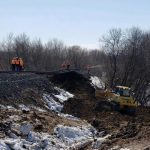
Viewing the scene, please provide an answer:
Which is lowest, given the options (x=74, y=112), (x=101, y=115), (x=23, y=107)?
(x=101, y=115)

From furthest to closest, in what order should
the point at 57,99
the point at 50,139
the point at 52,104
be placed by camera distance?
1. the point at 57,99
2. the point at 52,104
3. the point at 50,139

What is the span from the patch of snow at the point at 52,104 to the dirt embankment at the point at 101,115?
379 millimetres

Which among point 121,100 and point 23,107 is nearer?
point 23,107

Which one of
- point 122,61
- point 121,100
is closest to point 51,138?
point 121,100

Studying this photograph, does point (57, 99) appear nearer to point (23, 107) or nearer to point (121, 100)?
point (121, 100)

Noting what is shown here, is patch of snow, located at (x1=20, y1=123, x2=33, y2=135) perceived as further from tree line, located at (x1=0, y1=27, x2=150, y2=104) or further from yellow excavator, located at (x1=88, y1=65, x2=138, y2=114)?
tree line, located at (x1=0, y1=27, x2=150, y2=104)

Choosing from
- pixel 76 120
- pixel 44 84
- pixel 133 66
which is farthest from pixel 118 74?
pixel 76 120

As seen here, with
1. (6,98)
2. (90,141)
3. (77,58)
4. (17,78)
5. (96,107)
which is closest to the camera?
(90,141)

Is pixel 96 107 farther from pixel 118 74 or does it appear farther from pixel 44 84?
pixel 118 74

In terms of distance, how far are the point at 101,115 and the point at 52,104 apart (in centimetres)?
291

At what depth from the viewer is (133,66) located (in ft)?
190

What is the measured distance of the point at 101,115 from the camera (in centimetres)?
2469

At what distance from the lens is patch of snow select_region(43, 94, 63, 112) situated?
2395 cm

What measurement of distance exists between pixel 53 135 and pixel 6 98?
4619 mm
